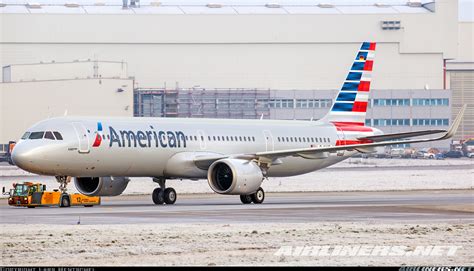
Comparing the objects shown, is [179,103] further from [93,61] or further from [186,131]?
[186,131]

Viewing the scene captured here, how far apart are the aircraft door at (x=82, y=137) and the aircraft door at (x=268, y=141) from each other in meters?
11.5

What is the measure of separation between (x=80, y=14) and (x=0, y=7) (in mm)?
11760

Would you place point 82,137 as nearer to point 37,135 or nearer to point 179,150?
point 37,135

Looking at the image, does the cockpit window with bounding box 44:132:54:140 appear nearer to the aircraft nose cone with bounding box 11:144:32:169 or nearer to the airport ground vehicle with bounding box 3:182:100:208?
the aircraft nose cone with bounding box 11:144:32:169

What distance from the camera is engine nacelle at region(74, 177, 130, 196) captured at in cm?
5091

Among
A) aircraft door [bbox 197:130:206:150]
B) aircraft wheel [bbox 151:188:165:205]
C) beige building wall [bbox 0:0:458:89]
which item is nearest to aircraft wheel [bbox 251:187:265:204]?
aircraft door [bbox 197:130:206:150]

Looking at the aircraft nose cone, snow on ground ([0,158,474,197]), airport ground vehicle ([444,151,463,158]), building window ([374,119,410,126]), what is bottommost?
airport ground vehicle ([444,151,463,158])

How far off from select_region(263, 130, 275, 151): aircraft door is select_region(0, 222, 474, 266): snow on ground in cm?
2160

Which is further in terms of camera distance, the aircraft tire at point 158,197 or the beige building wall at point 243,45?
the beige building wall at point 243,45

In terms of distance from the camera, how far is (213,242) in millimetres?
28047

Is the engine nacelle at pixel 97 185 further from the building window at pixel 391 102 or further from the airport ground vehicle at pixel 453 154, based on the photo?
the building window at pixel 391 102

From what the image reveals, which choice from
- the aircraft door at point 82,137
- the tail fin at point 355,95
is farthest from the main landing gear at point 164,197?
the tail fin at point 355,95

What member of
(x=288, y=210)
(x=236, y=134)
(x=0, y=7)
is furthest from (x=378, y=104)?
(x=288, y=210)

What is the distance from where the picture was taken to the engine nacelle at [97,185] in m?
50.9
